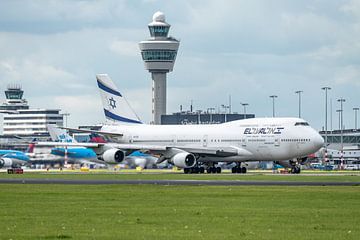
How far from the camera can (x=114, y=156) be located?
114 m

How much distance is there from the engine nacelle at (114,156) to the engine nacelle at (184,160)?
6.44 m

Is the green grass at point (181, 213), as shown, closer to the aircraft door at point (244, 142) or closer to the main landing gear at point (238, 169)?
the aircraft door at point (244, 142)

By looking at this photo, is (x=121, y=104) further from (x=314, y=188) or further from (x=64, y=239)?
(x=64, y=239)

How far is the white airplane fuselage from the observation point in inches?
4328

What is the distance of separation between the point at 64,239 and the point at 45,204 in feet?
54.7

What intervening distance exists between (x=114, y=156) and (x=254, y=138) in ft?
53.0

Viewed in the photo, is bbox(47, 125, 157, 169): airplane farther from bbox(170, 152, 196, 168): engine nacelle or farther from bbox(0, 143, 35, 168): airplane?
bbox(170, 152, 196, 168): engine nacelle

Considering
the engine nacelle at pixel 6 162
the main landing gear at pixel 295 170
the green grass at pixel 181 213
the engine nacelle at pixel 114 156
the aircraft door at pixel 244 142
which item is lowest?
the green grass at pixel 181 213

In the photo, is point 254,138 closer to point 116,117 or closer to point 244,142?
point 244,142

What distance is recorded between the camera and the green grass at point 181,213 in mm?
35062

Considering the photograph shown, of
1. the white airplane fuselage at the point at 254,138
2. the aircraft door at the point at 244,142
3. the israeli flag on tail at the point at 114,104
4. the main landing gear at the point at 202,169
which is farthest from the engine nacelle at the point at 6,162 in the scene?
the aircraft door at the point at 244,142

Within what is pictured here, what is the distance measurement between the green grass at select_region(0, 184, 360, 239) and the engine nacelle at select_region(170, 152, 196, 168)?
46589 millimetres

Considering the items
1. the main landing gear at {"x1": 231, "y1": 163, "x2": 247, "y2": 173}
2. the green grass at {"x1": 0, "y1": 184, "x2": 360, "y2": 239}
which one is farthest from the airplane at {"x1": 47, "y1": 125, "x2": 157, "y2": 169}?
the green grass at {"x1": 0, "y1": 184, "x2": 360, "y2": 239}

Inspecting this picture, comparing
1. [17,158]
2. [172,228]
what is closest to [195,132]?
[17,158]
